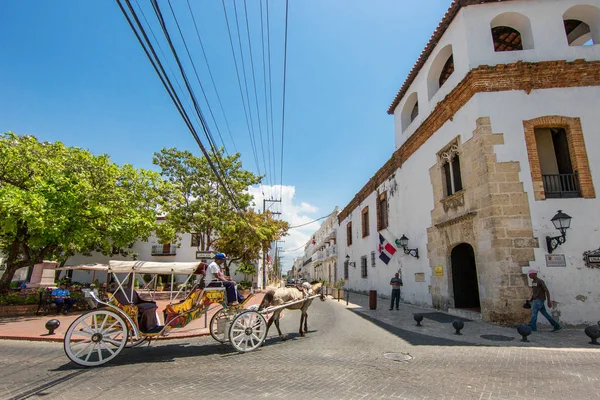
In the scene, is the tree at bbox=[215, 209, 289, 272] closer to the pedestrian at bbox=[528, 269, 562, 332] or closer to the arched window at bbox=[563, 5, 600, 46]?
the pedestrian at bbox=[528, 269, 562, 332]

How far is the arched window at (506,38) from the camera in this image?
12.2 meters

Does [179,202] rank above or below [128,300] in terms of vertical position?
above

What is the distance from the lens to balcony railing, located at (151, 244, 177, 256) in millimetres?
27594

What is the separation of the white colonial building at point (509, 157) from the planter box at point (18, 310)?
16.6 metres

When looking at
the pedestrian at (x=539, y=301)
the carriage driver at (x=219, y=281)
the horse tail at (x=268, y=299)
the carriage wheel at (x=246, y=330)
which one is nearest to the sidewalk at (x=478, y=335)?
the pedestrian at (x=539, y=301)

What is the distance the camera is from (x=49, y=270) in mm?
19609

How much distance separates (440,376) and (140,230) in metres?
13.2

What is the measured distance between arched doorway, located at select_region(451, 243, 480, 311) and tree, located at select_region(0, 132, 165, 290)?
13012 millimetres

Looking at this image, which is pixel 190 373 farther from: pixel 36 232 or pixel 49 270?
pixel 49 270

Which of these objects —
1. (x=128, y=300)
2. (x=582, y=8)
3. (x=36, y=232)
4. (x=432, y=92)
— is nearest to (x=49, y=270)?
(x=36, y=232)

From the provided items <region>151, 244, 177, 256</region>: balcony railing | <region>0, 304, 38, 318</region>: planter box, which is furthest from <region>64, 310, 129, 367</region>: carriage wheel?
<region>151, 244, 177, 256</region>: balcony railing

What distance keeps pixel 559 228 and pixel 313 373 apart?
8362 millimetres

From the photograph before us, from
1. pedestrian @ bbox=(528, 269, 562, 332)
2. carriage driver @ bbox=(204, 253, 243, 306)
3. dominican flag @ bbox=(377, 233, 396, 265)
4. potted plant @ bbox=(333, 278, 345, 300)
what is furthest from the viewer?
→ potted plant @ bbox=(333, 278, 345, 300)

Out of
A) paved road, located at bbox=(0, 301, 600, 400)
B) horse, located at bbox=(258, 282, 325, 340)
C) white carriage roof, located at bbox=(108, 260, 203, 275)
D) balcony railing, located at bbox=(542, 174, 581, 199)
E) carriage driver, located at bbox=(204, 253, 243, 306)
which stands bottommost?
paved road, located at bbox=(0, 301, 600, 400)
